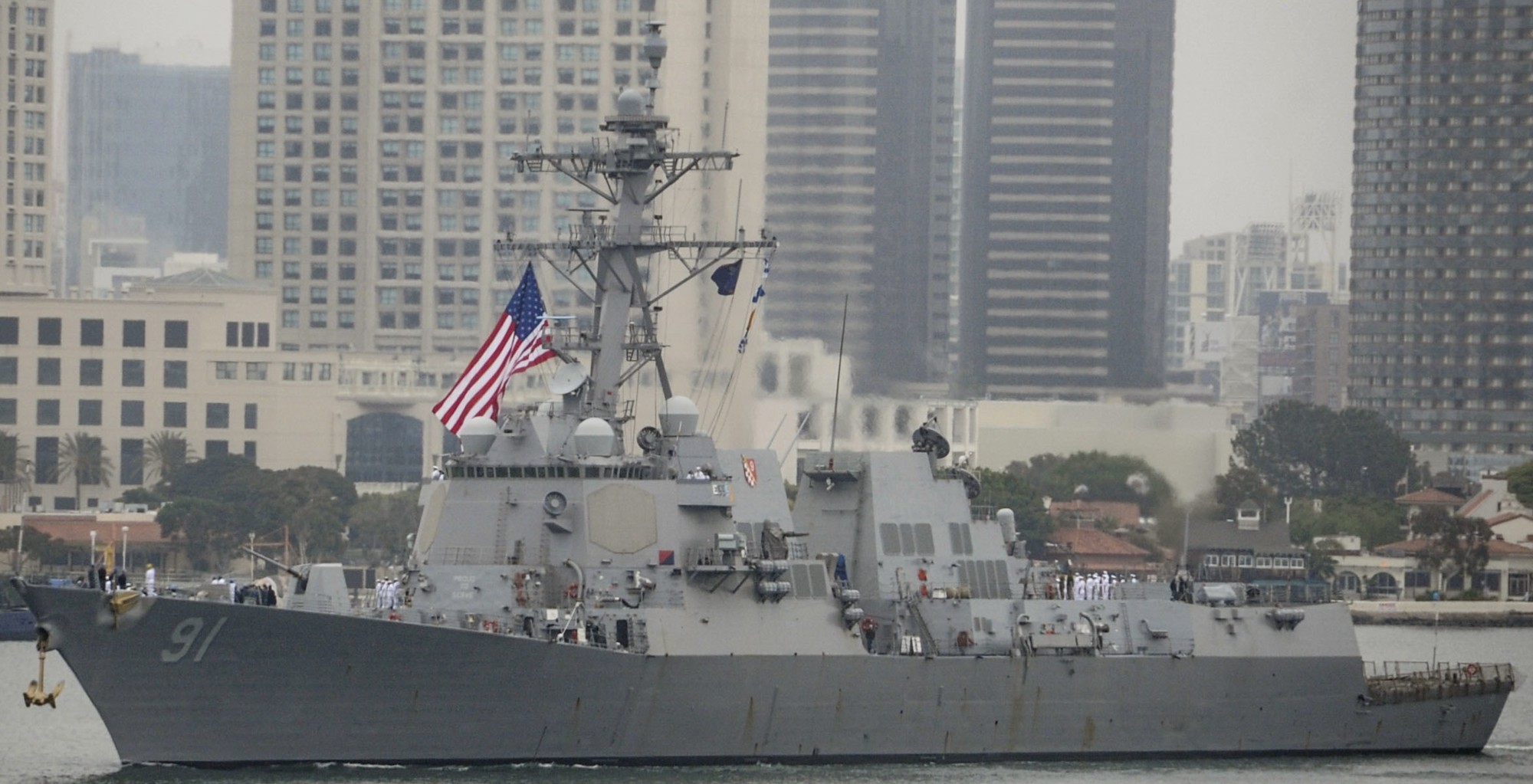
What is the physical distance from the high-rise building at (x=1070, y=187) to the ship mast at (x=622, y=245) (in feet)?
310

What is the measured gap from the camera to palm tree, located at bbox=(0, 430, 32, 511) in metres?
80.6

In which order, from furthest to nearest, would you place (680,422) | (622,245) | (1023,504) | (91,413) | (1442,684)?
(91,413)
(1023,504)
(1442,684)
(622,245)
(680,422)

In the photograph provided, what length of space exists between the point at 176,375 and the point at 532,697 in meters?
56.1

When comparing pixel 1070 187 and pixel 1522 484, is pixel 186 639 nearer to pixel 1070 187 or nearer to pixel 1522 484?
pixel 1522 484

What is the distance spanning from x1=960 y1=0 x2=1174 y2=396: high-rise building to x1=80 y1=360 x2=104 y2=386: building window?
5449 centimetres

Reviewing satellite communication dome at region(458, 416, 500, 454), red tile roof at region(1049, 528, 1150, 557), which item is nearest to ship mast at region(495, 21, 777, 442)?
satellite communication dome at region(458, 416, 500, 454)

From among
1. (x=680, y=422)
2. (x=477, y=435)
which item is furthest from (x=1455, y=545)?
(x=477, y=435)

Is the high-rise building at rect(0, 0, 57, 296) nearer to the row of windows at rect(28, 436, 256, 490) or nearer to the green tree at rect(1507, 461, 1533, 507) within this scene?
the row of windows at rect(28, 436, 256, 490)

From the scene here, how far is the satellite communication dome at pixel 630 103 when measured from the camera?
110 feet

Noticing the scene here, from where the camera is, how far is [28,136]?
91.4 m

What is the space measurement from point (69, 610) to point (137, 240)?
468ft

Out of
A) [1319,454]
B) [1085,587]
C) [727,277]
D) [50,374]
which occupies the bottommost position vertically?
[1319,454]

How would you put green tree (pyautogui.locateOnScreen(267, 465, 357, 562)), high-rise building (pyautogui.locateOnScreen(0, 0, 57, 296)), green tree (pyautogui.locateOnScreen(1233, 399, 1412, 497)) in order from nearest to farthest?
green tree (pyautogui.locateOnScreen(267, 465, 357, 562)) → high-rise building (pyautogui.locateOnScreen(0, 0, 57, 296)) → green tree (pyautogui.locateOnScreen(1233, 399, 1412, 497))

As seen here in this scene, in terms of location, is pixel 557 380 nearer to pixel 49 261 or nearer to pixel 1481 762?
pixel 1481 762
